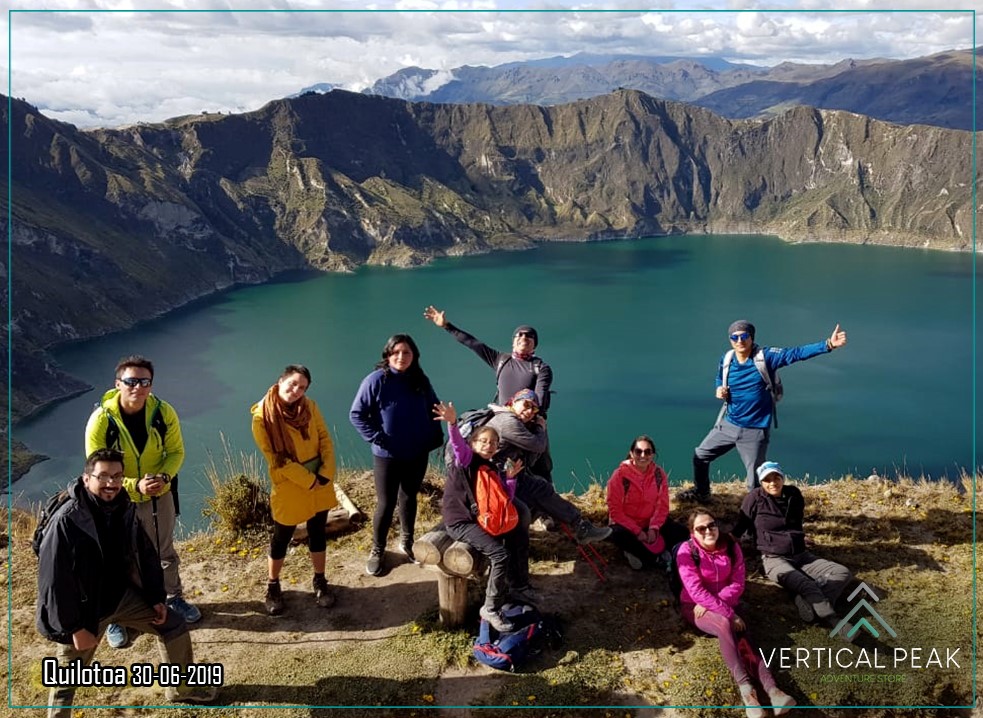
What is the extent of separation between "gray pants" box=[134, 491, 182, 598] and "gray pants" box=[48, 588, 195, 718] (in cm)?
54

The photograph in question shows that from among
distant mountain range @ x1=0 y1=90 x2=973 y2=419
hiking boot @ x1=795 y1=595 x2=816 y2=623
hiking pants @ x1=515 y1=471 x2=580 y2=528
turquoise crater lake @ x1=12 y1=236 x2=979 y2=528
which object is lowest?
turquoise crater lake @ x1=12 y1=236 x2=979 y2=528

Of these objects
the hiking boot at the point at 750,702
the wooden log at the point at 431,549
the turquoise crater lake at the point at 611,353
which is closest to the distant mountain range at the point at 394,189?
the turquoise crater lake at the point at 611,353

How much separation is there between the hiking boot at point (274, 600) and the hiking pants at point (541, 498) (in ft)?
6.11

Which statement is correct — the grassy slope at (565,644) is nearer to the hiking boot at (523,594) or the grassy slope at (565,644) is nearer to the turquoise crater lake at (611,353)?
the hiking boot at (523,594)

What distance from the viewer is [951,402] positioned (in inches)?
1645

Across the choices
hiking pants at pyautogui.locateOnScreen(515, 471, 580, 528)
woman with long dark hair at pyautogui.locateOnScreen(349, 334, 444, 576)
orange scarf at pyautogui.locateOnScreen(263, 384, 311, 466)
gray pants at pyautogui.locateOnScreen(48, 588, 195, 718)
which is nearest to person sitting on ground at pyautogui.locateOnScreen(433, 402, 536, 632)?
hiking pants at pyautogui.locateOnScreen(515, 471, 580, 528)

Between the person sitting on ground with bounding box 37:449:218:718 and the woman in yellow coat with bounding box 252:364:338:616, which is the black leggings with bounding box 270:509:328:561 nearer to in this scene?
the woman in yellow coat with bounding box 252:364:338:616

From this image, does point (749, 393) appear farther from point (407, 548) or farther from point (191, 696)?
point (191, 696)

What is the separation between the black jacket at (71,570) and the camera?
342 centimetres

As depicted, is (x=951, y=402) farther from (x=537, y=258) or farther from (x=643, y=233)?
(x=643, y=233)

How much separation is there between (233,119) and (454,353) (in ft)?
348

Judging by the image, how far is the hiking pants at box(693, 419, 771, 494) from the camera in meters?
6.02

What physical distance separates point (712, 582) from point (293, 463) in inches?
117

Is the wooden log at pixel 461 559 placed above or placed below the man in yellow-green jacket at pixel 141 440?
below
